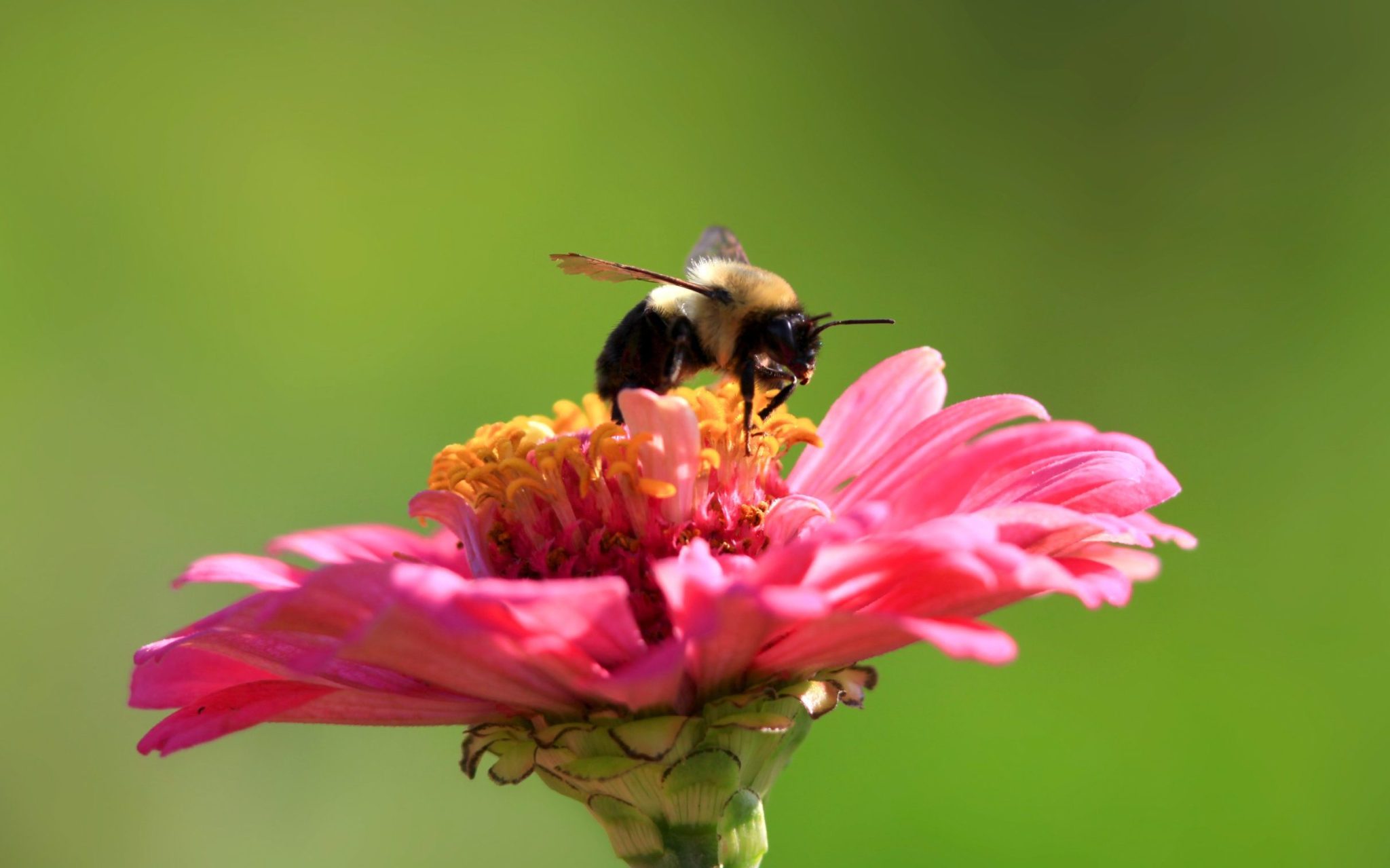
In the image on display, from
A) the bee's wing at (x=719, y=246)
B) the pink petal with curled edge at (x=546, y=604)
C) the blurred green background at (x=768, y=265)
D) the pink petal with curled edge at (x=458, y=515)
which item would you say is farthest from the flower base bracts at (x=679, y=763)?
the blurred green background at (x=768, y=265)

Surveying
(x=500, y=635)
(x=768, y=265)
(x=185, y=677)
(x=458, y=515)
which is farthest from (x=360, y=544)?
(x=768, y=265)

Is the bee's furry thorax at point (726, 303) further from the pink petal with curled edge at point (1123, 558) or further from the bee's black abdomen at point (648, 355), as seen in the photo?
the pink petal with curled edge at point (1123, 558)

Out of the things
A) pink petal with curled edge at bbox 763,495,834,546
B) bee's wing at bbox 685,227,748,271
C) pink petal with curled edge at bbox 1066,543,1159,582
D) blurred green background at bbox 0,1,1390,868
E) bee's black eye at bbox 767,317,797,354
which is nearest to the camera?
pink petal with curled edge at bbox 1066,543,1159,582

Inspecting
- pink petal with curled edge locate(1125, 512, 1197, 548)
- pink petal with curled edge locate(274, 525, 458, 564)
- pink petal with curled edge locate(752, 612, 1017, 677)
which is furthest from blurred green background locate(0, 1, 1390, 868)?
pink petal with curled edge locate(752, 612, 1017, 677)

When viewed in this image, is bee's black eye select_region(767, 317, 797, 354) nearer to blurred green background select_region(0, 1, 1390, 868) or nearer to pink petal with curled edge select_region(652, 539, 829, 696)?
pink petal with curled edge select_region(652, 539, 829, 696)

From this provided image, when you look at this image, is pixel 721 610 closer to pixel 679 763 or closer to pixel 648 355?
pixel 679 763
